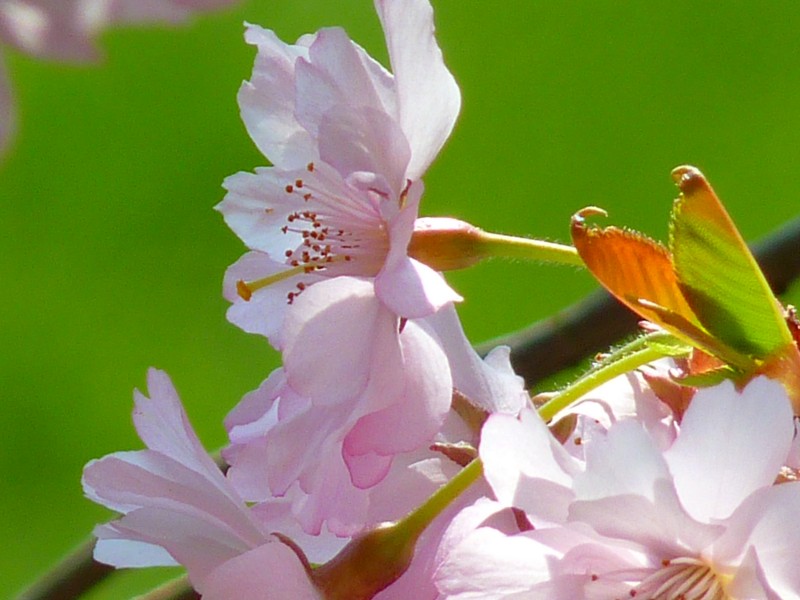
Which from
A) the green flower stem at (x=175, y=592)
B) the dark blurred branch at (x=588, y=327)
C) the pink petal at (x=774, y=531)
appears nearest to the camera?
the pink petal at (x=774, y=531)

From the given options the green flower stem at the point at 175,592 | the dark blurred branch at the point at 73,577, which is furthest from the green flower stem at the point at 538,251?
the dark blurred branch at the point at 73,577

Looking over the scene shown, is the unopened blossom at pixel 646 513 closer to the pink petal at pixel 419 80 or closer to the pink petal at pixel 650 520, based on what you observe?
the pink petal at pixel 650 520

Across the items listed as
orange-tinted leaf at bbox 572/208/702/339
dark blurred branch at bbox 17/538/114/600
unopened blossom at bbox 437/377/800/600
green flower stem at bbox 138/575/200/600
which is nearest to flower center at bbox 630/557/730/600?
unopened blossom at bbox 437/377/800/600

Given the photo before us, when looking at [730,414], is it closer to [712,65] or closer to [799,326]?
[799,326]

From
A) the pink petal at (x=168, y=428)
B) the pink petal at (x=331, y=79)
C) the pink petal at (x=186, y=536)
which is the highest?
the pink petal at (x=331, y=79)

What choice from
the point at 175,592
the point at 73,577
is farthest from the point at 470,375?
the point at 73,577

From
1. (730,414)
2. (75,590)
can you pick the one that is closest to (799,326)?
(730,414)
